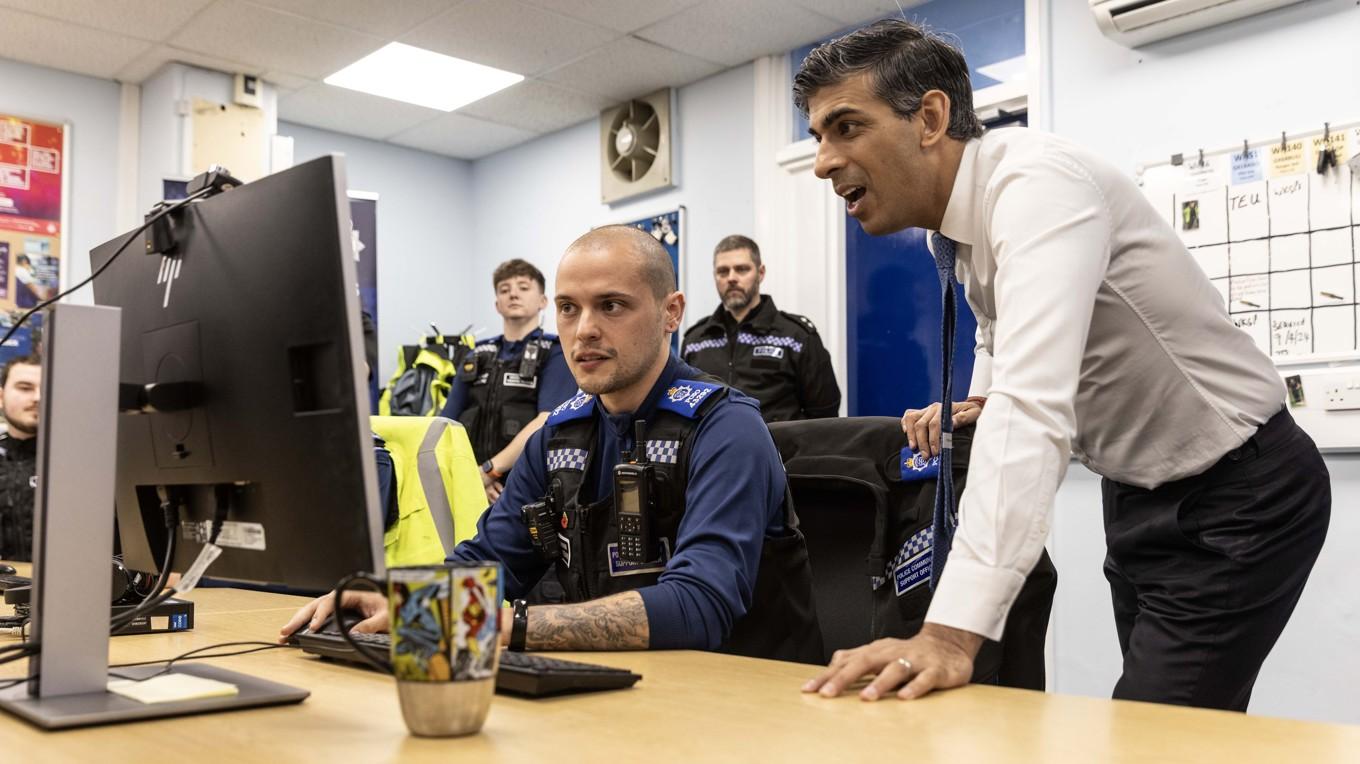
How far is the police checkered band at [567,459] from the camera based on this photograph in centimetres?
163

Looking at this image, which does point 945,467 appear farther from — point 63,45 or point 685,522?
point 63,45

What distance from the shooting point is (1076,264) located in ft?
3.92

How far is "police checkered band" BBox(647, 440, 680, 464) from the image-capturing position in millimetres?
1555

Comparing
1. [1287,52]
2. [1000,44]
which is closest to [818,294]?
[1000,44]

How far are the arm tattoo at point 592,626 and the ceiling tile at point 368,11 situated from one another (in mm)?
3618

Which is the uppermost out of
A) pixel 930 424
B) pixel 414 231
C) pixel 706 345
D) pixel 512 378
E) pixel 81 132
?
pixel 81 132

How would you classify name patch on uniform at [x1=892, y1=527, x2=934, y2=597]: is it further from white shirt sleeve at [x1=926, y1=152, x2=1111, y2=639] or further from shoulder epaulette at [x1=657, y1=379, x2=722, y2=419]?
white shirt sleeve at [x1=926, y1=152, x2=1111, y2=639]

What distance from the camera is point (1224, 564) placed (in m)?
1.40

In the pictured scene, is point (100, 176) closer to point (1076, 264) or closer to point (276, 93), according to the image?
point (276, 93)

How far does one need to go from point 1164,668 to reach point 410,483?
1.67 m

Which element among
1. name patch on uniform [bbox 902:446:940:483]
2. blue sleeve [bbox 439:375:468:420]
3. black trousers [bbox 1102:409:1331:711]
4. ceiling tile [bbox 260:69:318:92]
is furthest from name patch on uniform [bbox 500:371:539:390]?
black trousers [bbox 1102:409:1331:711]

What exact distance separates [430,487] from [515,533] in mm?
938

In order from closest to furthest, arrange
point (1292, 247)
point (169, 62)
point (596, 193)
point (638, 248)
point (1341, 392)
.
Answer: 1. point (638, 248)
2. point (1341, 392)
3. point (1292, 247)
4. point (169, 62)
5. point (596, 193)

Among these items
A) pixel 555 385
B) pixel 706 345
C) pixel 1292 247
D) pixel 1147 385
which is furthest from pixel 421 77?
pixel 1147 385
